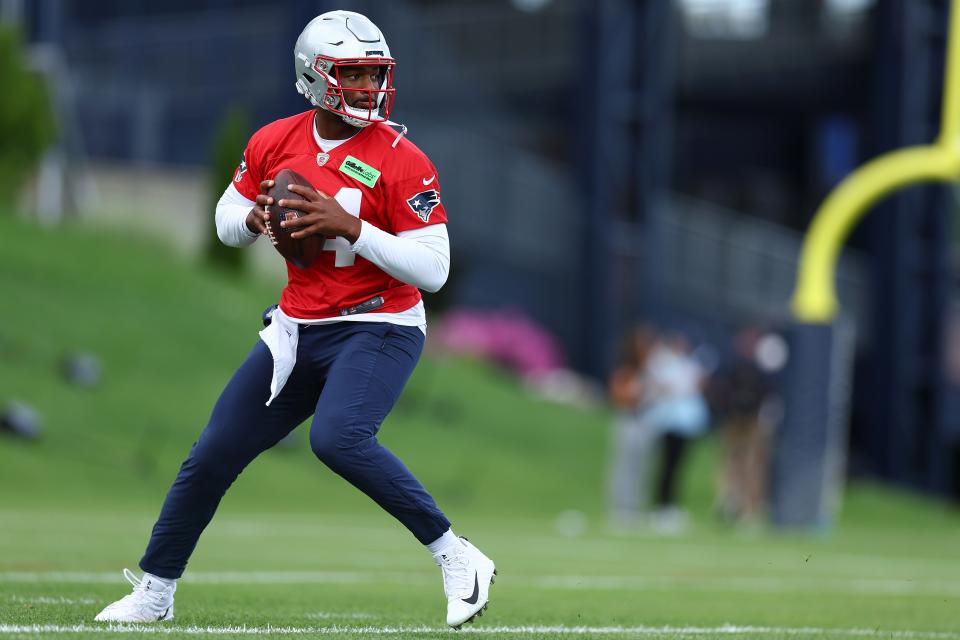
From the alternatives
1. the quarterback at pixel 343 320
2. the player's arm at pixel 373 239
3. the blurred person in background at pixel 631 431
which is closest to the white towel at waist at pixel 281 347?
the quarterback at pixel 343 320

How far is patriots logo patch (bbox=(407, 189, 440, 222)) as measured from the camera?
5883 millimetres

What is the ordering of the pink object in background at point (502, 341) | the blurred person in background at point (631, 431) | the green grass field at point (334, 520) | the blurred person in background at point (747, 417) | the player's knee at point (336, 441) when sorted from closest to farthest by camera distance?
1. the player's knee at point (336, 441)
2. the green grass field at point (334, 520)
3. the blurred person in background at point (631, 431)
4. the blurred person in background at point (747, 417)
5. the pink object in background at point (502, 341)

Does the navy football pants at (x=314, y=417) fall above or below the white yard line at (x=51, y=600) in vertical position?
above

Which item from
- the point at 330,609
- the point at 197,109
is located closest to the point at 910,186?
the point at 197,109

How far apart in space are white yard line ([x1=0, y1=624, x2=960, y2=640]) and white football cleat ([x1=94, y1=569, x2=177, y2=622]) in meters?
0.14

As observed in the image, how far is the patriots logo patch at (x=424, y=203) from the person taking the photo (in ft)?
19.3

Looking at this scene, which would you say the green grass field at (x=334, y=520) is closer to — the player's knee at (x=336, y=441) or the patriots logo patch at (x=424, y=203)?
the player's knee at (x=336, y=441)

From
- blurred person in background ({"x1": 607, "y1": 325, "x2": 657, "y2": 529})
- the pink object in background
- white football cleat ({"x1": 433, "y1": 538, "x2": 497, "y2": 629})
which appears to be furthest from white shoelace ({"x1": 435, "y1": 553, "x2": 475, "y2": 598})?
the pink object in background

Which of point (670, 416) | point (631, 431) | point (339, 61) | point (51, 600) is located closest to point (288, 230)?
point (339, 61)

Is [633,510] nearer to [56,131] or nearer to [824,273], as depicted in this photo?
[824,273]

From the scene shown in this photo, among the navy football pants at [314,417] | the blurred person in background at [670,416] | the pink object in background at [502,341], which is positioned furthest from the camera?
the pink object in background at [502,341]

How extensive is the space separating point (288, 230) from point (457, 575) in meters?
1.31

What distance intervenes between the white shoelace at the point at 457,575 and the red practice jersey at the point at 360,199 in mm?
884

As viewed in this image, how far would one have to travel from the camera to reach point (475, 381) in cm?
2523
